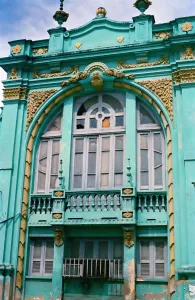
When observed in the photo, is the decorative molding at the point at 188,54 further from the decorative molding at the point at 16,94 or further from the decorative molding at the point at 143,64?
the decorative molding at the point at 16,94

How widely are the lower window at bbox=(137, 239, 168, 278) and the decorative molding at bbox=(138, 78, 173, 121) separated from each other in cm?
303

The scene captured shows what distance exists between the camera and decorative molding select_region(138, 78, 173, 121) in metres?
10.7

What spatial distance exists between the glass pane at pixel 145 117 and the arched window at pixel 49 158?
7.16ft

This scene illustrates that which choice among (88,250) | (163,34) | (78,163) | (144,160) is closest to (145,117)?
(144,160)

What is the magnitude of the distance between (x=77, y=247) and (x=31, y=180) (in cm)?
207

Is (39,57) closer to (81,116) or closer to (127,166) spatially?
(81,116)

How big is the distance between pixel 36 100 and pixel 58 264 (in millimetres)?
4329

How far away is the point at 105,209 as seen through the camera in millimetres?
10211

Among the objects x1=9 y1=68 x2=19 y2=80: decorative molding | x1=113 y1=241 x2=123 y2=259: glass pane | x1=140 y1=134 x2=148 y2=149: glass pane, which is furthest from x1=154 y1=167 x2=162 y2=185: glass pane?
x1=9 y1=68 x2=19 y2=80: decorative molding

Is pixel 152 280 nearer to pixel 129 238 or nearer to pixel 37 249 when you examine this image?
pixel 129 238

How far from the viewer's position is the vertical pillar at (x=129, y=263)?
9.51 m

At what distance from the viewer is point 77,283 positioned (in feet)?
32.9

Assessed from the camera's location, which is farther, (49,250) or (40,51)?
(40,51)

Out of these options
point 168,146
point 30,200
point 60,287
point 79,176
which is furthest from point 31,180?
point 168,146
